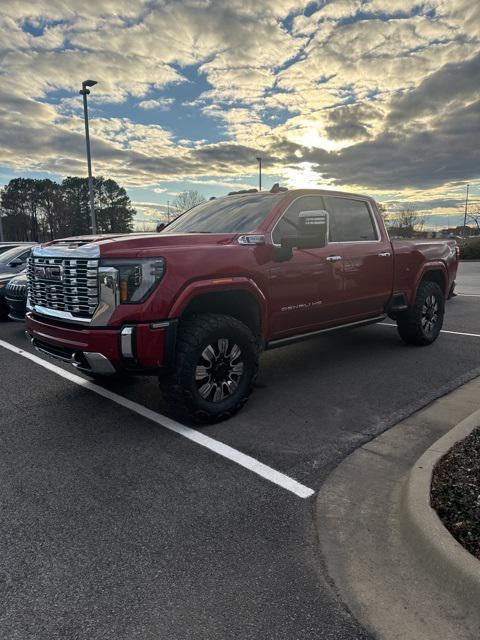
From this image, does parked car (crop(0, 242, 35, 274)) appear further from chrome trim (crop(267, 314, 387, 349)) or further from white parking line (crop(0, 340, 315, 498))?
chrome trim (crop(267, 314, 387, 349))

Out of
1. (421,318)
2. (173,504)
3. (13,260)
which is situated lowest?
(173,504)

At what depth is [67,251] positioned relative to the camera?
3838 mm

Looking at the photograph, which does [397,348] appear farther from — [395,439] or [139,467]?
[139,467]

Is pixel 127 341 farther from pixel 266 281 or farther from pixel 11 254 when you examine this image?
pixel 11 254

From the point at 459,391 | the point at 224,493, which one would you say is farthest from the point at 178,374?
the point at 459,391

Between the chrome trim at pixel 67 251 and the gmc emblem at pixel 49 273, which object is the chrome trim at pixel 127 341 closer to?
the chrome trim at pixel 67 251

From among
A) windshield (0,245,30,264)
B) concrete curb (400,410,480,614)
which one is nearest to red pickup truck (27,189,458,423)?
concrete curb (400,410,480,614)

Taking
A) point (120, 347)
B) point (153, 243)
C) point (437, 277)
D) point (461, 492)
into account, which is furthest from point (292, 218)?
point (437, 277)

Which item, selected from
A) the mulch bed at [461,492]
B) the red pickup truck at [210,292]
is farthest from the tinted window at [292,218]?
the mulch bed at [461,492]

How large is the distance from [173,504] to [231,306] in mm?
Answer: 1955

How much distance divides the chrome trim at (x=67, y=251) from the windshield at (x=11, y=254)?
20.7ft

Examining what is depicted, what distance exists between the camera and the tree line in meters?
69.0

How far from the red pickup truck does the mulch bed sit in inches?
70.4

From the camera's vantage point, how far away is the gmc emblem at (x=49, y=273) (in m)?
3.94
